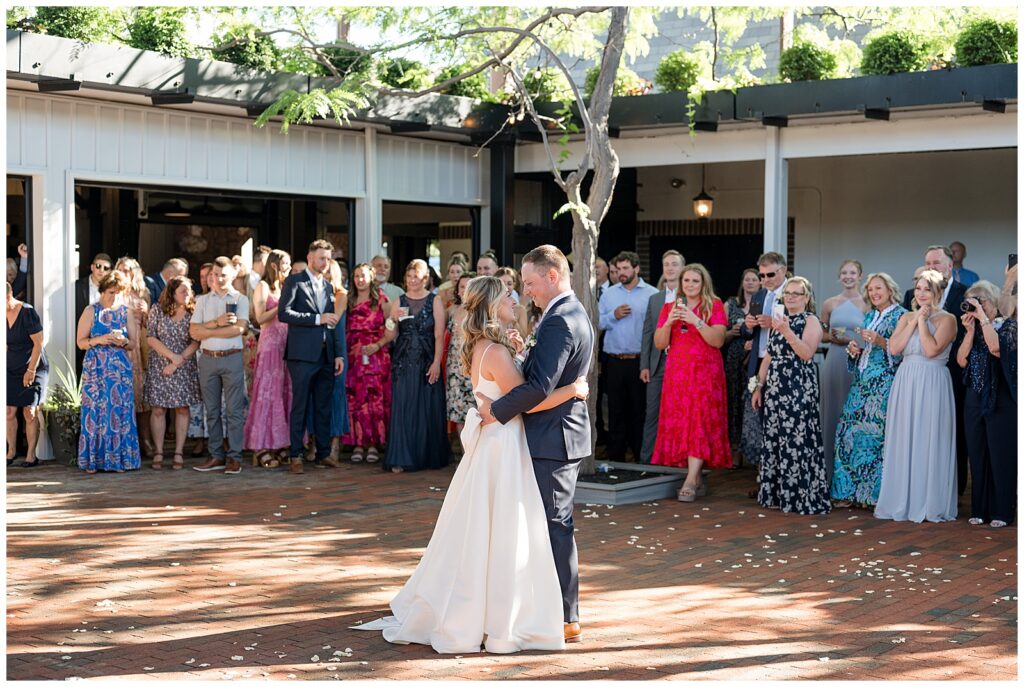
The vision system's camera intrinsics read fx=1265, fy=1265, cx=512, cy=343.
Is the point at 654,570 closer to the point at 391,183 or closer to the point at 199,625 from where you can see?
the point at 199,625

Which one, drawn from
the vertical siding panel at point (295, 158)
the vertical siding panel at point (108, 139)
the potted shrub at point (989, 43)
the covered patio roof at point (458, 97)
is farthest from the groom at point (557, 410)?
the vertical siding panel at point (295, 158)

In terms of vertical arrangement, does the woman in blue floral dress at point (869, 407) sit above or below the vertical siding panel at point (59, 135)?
below

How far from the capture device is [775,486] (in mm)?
9406

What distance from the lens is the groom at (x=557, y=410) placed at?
557 centimetres

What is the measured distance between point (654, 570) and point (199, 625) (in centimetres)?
266

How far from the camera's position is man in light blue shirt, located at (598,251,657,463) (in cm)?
1162

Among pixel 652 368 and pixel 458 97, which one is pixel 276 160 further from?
pixel 652 368

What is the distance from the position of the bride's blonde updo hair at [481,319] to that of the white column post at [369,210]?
28.1ft

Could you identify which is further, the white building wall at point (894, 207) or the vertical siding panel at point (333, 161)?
the white building wall at point (894, 207)

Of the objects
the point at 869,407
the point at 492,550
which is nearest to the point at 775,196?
A: the point at 869,407

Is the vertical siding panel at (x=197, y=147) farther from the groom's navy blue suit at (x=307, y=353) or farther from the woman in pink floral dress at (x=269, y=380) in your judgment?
the groom's navy blue suit at (x=307, y=353)

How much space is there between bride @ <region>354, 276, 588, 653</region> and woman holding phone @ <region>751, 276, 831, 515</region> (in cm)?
396

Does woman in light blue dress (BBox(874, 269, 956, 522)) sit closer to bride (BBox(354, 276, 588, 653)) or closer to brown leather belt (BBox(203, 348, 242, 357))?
bride (BBox(354, 276, 588, 653))

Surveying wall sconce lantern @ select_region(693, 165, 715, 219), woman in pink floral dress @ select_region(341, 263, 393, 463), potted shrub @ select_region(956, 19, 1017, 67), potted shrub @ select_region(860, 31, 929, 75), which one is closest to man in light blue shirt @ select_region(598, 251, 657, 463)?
woman in pink floral dress @ select_region(341, 263, 393, 463)
